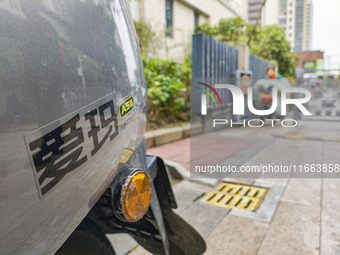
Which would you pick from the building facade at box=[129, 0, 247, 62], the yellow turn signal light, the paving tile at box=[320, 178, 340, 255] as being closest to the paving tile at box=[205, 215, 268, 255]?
the paving tile at box=[320, 178, 340, 255]

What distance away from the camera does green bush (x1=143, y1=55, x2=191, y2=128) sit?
614cm

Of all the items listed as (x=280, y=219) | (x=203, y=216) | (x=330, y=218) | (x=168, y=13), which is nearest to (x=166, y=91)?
(x=203, y=216)

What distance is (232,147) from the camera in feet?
18.0

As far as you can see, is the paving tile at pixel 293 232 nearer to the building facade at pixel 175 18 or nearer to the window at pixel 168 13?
the building facade at pixel 175 18

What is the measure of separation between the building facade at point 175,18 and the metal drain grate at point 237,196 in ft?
24.3

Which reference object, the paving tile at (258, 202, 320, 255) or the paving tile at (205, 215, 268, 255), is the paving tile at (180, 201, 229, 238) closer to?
the paving tile at (205, 215, 268, 255)

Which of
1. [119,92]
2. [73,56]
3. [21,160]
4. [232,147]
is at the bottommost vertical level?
[232,147]

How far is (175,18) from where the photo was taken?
14062 mm

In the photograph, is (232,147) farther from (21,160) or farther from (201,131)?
(21,160)

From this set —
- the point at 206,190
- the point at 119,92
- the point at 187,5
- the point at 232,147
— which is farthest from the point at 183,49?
the point at 119,92

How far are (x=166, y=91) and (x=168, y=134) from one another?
1162mm

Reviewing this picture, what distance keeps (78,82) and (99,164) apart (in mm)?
281

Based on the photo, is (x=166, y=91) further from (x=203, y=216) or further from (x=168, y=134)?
(x=203, y=216)

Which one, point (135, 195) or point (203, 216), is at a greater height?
point (135, 195)
